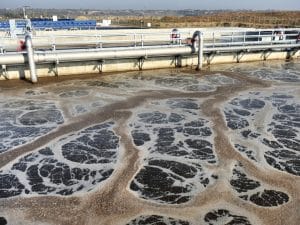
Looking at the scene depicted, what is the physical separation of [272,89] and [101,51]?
760 centimetres

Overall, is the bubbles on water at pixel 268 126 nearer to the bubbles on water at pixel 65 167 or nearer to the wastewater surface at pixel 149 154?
the wastewater surface at pixel 149 154

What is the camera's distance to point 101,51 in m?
15.9

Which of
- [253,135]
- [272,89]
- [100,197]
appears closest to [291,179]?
[253,135]

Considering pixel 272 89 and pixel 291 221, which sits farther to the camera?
pixel 272 89

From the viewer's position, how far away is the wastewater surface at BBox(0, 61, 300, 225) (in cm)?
639

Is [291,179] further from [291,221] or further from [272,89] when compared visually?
[272,89]

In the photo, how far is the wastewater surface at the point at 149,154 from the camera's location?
252 inches

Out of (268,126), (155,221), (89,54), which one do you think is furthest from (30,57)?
(155,221)

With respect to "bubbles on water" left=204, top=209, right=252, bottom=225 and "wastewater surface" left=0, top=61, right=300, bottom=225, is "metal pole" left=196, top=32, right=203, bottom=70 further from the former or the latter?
"bubbles on water" left=204, top=209, right=252, bottom=225

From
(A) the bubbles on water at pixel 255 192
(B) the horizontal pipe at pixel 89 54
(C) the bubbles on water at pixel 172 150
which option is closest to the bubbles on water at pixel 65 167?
(C) the bubbles on water at pixel 172 150

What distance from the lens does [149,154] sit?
8.63 meters

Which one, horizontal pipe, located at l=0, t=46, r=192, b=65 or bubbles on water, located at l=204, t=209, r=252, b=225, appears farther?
horizontal pipe, located at l=0, t=46, r=192, b=65

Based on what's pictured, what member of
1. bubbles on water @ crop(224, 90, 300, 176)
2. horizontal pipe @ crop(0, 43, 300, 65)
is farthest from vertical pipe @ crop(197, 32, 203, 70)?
bubbles on water @ crop(224, 90, 300, 176)

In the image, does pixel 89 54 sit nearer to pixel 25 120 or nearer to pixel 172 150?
pixel 25 120
